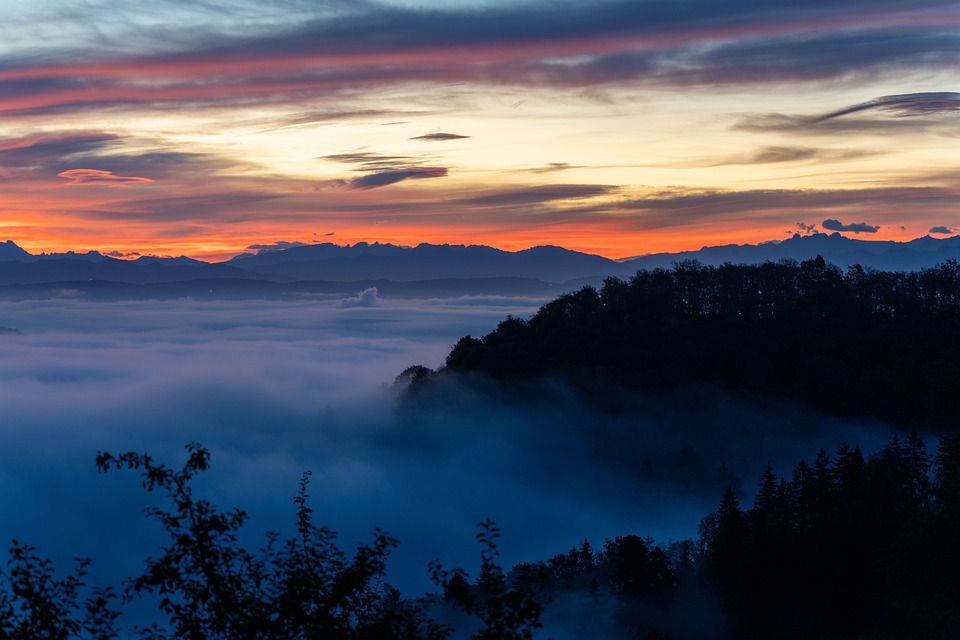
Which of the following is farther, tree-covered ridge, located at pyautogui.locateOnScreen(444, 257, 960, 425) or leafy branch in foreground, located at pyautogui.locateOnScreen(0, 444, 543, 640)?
tree-covered ridge, located at pyautogui.locateOnScreen(444, 257, 960, 425)

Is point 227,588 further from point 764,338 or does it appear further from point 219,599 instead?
point 764,338

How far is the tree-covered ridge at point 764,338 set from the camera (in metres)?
118

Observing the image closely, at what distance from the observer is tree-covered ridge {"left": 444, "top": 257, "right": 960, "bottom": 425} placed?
117938 millimetres

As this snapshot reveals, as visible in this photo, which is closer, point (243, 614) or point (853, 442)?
point (243, 614)

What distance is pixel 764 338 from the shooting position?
425ft

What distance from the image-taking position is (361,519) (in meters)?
134

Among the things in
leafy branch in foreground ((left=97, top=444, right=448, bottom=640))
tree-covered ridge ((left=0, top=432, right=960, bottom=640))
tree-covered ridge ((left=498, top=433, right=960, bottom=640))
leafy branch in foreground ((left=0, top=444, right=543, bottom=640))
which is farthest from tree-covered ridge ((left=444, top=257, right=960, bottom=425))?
leafy branch in foreground ((left=97, top=444, right=448, bottom=640))

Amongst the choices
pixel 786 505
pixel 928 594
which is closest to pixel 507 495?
pixel 786 505

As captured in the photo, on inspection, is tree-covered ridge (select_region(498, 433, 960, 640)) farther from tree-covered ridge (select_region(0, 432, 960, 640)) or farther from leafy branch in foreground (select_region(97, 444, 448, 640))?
leafy branch in foreground (select_region(97, 444, 448, 640))

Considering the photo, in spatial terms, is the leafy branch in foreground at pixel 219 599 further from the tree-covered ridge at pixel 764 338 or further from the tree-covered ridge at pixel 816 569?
the tree-covered ridge at pixel 764 338

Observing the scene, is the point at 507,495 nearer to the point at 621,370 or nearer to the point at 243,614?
the point at 621,370

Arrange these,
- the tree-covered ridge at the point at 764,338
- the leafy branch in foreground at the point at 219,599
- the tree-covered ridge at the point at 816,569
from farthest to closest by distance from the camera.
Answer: the tree-covered ridge at the point at 764,338
the tree-covered ridge at the point at 816,569
the leafy branch in foreground at the point at 219,599

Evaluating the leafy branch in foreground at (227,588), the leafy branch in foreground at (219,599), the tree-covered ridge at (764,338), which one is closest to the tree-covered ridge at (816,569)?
the leafy branch in foreground at (219,599)

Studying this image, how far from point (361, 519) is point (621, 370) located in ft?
138
